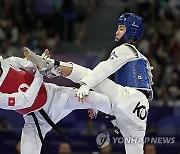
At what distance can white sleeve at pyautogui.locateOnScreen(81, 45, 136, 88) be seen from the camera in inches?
293

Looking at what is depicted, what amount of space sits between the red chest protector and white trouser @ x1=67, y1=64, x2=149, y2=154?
0.48 metres

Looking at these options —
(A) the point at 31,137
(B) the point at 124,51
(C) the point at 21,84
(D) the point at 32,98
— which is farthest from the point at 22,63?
(B) the point at 124,51

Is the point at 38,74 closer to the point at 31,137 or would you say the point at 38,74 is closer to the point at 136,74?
the point at 31,137

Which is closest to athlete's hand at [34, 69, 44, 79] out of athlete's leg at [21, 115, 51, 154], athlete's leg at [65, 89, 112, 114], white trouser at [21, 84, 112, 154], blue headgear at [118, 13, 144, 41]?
white trouser at [21, 84, 112, 154]

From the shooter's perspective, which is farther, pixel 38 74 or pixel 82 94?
pixel 38 74

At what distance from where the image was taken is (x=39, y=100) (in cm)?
765

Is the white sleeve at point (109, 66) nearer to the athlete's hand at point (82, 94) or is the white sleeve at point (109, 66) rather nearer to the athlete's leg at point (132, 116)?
the athlete's hand at point (82, 94)

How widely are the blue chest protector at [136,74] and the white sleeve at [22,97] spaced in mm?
1181

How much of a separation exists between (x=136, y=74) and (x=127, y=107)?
1.59ft

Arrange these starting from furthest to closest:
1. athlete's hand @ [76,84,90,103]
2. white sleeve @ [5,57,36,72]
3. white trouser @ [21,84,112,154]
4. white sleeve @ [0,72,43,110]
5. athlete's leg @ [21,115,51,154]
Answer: white sleeve @ [5,57,36,72], athlete's leg @ [21,115,51,154], white trouser @ [21,84,112,154], white sleeve @ [0,72,43,110], athlete's hand @ [76,84,90,103]

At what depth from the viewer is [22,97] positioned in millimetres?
7379

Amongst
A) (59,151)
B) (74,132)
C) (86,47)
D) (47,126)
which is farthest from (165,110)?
(86,47)

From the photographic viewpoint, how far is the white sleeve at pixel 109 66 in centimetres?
744

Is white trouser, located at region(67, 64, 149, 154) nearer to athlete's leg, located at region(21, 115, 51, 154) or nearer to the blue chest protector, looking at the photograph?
the blue chest protector
